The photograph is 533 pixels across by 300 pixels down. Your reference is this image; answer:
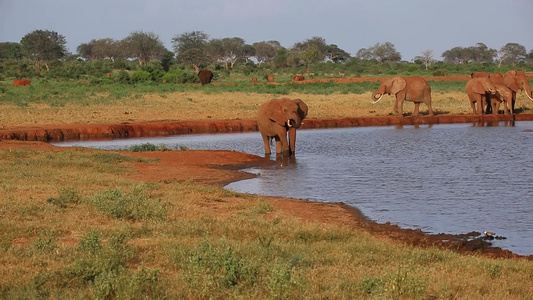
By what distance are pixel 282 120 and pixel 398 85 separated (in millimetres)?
13865

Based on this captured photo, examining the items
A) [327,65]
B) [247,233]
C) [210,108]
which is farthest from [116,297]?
[327,65]

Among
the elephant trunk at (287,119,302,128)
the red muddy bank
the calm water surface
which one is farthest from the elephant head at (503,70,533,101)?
the elephant trunk at (287,119,302,128)

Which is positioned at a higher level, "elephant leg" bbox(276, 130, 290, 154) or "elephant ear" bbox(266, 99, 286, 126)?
"elephant ear" bbox(266, 99, 286, 126)

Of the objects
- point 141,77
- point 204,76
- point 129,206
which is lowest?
point 129,206

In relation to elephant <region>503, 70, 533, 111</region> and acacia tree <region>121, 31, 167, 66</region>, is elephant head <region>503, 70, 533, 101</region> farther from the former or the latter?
acacia tree <region>121, 31, 167, 66</region>

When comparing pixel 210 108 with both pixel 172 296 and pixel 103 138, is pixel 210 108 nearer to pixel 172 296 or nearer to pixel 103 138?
pixel 103 138

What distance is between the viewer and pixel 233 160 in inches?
731

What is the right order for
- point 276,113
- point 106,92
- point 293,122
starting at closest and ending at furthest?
point 293,122 < point 276,113 < point 106,92

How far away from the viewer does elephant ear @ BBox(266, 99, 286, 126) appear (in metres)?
19.2

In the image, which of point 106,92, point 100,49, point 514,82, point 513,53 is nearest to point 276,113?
point 514,82

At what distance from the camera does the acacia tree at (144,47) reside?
88312mm

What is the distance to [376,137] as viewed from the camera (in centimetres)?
2459

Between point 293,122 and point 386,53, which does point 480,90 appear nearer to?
point 293,122

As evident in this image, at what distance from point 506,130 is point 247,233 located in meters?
19.7
